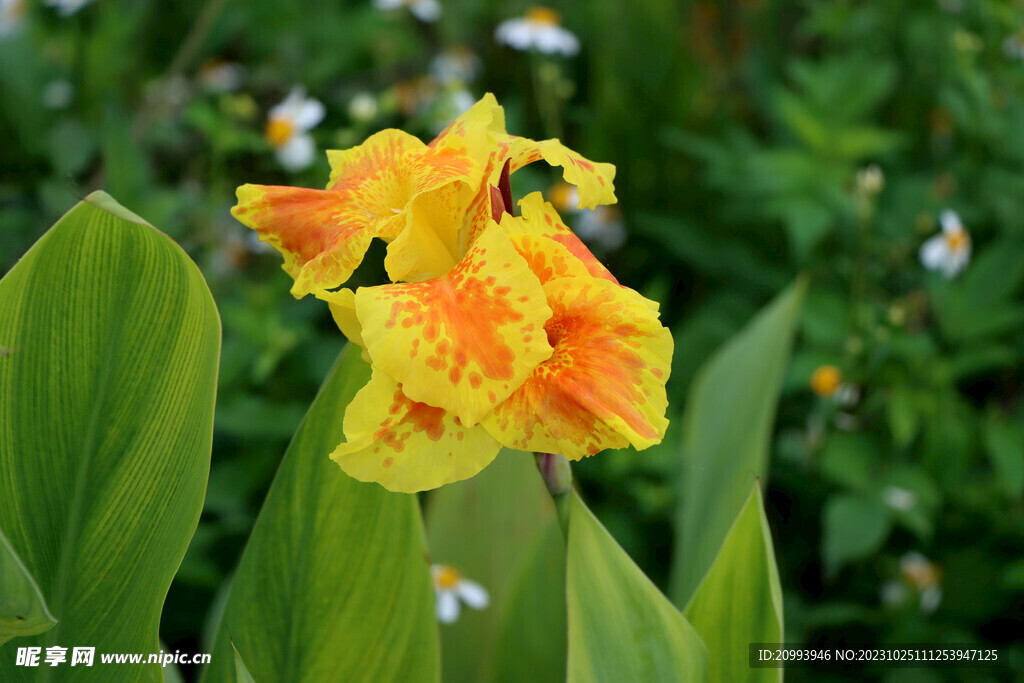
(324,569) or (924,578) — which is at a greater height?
(324,569)

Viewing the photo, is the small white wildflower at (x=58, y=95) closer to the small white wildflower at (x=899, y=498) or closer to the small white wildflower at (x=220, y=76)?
the small white wildflower at (x=220, y=76)

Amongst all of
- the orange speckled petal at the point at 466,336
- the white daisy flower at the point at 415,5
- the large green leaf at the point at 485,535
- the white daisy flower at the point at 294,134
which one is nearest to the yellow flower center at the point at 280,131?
the white daisy flower at the point at 294,134

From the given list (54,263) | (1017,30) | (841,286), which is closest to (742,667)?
(54,263)

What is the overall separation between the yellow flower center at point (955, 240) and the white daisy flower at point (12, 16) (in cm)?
135

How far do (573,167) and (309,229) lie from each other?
119 millimetres

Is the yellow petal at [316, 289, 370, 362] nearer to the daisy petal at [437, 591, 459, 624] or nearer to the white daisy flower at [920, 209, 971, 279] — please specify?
the daisy petal at [437, 591, 459, 624]

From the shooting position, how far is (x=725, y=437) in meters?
0.60

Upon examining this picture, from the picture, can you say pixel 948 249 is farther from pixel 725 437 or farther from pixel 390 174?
pixel 390 174

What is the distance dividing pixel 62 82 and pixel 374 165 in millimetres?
1088

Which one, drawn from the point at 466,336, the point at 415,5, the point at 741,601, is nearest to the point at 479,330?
the point at 466,336

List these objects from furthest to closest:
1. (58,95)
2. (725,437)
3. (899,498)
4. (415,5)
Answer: (58,95)
(415,5)
(899,498)
(725,437)

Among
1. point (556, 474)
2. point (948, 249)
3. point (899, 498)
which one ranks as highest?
point (556, 474)

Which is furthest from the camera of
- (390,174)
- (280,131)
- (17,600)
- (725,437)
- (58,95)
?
(58,95)

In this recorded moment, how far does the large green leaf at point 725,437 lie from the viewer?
562mm
